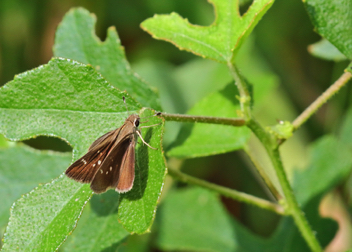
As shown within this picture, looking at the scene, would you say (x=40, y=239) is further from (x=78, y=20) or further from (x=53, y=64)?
(x=78, y=20)

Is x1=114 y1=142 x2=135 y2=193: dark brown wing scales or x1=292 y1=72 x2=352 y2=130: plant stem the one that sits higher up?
x1=292 y1=72 x2=352 y2=130: plant stem

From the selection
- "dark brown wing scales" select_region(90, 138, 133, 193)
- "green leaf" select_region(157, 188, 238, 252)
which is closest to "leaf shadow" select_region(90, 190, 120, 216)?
"dark brown wing scales" select_region(90, 138, 133, 193)

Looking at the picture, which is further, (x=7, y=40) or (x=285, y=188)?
(x=7, y=40)

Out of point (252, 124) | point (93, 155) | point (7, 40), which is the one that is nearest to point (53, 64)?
point (93, 155)

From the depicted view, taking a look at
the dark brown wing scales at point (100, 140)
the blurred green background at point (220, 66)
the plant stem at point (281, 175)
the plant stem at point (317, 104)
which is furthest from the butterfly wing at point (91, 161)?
the blurred green background at point (220, 66)

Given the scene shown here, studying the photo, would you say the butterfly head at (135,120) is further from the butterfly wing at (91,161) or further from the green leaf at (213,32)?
the green leaf at (213,32)

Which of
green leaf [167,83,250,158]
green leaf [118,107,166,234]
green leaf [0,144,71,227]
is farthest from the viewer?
green leaf [0,144,71,227]

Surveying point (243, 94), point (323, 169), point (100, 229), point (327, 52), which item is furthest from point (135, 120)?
point (323, 169)

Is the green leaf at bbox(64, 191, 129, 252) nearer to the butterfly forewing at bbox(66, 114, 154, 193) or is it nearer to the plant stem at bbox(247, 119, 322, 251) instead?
the butterfly forewing at bbox(66, 114, 154, 193)

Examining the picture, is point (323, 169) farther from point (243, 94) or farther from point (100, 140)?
point (100, 140)
